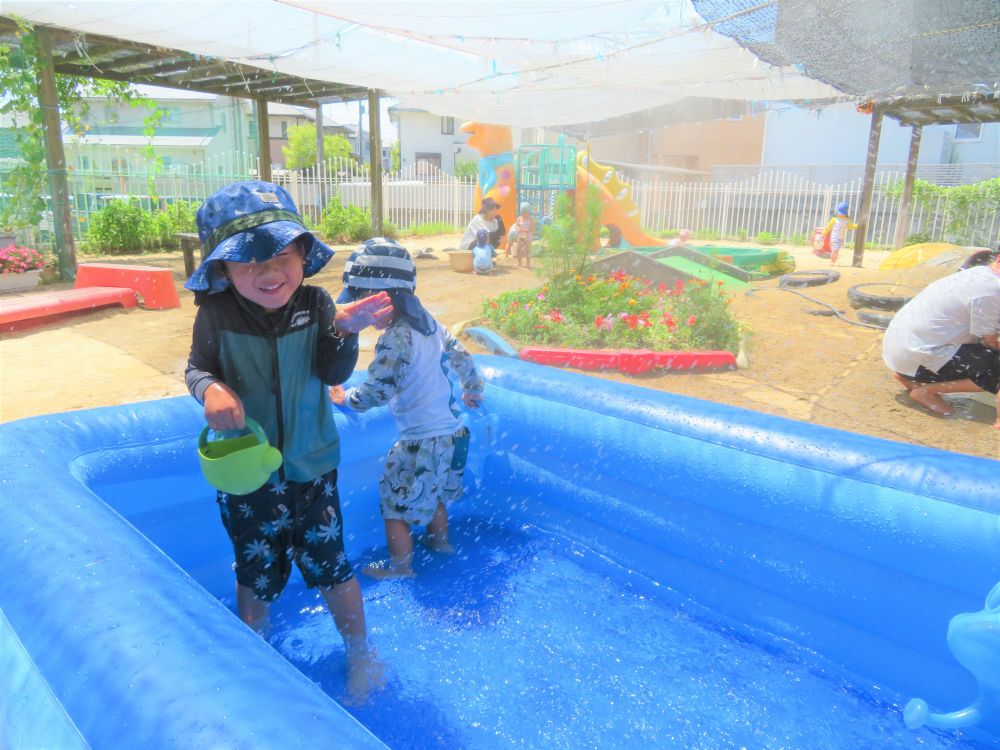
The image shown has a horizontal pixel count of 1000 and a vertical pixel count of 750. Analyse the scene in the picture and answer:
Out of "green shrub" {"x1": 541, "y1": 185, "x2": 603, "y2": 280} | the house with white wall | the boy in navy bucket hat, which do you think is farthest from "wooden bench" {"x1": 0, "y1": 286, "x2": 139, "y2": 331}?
the house with white wall

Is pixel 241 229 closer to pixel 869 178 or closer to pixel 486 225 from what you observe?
pixel 486 225

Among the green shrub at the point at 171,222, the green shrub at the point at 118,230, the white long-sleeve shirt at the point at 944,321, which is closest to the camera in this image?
the white long-sleeve shirt at the point at 944,321

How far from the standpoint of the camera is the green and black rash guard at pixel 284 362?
191 centimetres

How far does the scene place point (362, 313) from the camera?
76.9 inches

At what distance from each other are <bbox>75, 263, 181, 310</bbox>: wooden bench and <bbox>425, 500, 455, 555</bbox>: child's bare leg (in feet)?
19.5

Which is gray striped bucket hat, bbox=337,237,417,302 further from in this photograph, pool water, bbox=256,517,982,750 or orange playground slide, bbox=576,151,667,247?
orange playground slide, bbox=576,151,667,247

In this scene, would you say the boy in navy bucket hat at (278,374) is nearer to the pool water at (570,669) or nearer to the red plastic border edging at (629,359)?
the pool water at (570,669)

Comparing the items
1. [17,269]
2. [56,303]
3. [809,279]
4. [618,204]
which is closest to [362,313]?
[56,303]

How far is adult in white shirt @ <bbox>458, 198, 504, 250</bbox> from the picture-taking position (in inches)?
471

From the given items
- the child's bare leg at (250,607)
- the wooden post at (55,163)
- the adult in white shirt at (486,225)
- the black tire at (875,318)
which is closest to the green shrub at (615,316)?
the black tire at (875,318)

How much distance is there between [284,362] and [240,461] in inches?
13.0

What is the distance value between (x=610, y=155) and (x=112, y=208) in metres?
14.8

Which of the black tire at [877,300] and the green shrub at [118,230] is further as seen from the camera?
the green shrub at [118,230]

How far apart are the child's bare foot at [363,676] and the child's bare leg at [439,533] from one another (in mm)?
784
